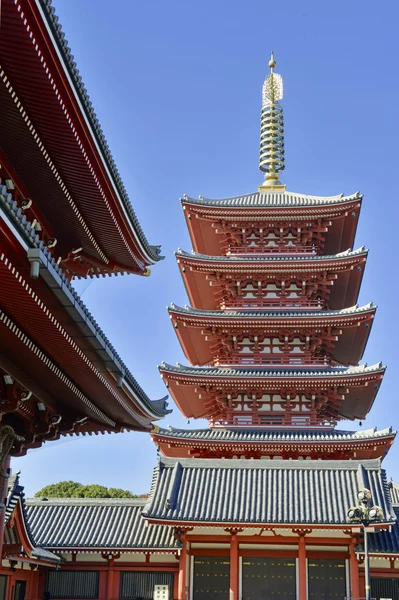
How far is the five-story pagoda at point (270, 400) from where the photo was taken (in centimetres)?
2533

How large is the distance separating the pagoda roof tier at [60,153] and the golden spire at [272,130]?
911 inches

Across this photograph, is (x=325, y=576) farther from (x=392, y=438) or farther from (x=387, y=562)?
(x=392, y=438)

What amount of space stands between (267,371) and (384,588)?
33.5ft

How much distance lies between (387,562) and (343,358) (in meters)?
14.1

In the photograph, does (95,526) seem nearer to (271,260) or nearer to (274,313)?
(274,313)

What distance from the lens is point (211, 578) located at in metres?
25.9

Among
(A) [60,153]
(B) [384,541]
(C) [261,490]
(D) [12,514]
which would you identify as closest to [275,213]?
(C) [261,490]

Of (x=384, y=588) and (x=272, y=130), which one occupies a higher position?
(x=272, y=130)

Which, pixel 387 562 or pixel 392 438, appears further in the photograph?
pixel 392 438

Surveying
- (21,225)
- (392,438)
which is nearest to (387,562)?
(392,438)

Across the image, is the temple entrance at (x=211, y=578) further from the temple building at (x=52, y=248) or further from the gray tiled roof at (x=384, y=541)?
the temple building at (x=52, y=248)

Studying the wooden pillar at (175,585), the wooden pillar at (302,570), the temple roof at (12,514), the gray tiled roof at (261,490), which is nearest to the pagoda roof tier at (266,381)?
the gray tiled roof at (261,490)

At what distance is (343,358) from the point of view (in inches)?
1492

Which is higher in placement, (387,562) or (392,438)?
(392,438)
